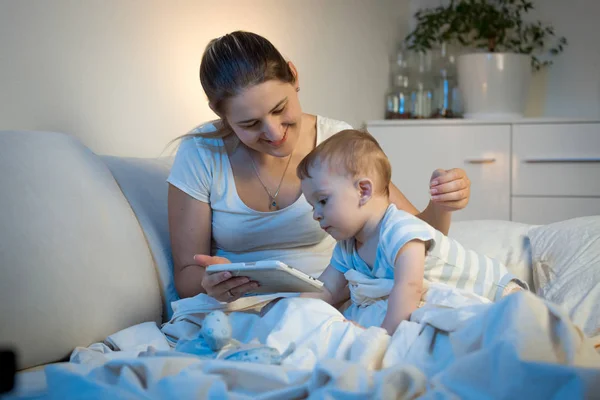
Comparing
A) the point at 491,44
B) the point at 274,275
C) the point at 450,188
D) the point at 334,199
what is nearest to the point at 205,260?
the point at 274,275

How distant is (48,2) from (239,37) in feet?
1.65

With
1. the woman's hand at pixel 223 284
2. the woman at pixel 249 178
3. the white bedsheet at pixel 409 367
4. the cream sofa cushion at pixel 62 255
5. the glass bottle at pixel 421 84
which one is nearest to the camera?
the white bedsheet at pixel 409 367

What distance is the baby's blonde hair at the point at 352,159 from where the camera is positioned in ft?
4.85

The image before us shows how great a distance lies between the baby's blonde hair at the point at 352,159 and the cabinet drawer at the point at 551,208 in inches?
84.0

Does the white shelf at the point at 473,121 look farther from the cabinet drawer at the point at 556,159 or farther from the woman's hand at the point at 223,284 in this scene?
the woman's hand at the point at 223,284

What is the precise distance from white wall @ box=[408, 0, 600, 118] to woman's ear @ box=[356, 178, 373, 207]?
110 inches

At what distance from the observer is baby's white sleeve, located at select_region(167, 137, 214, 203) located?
173 centimetres

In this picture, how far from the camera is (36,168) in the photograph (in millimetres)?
1449

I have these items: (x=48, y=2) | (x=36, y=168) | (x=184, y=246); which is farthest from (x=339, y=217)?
(x=48, y=2)

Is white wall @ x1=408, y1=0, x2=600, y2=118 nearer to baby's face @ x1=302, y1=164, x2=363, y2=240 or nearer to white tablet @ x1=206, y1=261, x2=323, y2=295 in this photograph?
baby's face @ x1=302, y1=164, x2=363, y2=240

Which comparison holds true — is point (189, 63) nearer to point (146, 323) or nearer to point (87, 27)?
point (87, 27)

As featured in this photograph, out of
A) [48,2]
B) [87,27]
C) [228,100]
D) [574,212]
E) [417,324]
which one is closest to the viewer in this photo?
[417,324]

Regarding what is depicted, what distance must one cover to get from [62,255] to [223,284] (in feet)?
1.01

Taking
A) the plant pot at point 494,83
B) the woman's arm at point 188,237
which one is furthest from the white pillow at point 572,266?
the plant pot at point 494,83
